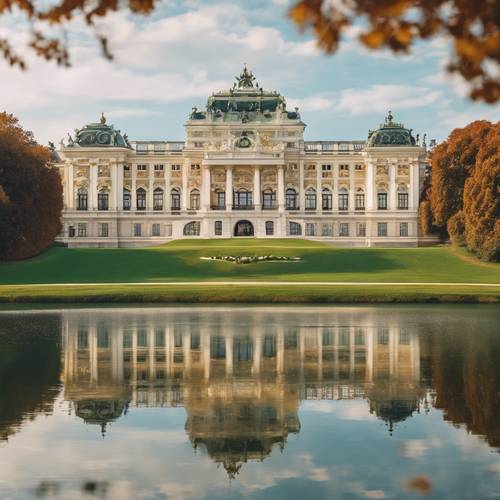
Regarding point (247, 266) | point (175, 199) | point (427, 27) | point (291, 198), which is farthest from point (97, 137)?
point (427, 27)

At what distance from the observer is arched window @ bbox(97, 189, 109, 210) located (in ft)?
338

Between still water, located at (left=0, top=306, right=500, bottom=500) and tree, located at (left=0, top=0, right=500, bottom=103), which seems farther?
still water, located at (left=0, top=306, right=500, bottom=500)

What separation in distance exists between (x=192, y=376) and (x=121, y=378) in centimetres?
144

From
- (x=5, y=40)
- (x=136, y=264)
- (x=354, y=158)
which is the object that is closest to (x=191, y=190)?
(x=354, y=158)

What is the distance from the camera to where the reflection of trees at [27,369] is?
1488cm

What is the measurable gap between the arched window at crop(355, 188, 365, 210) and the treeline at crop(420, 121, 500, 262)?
11.9 metres

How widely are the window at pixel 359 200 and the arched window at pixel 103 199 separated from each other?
28.6 metres

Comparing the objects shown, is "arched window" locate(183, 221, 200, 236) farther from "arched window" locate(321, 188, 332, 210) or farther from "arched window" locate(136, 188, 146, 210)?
"arched window" locate(321, 188, 332, 210)

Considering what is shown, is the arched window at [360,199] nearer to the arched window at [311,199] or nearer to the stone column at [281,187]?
the arched window at [311,199]

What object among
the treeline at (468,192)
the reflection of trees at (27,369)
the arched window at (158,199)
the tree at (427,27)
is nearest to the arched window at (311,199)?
the treeline at (468,192)

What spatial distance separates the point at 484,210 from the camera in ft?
223

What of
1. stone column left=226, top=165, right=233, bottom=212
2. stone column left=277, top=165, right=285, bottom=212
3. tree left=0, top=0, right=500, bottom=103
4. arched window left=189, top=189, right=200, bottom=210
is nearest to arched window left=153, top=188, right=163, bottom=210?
arched window left=189, top=189, right=200, bottom=210

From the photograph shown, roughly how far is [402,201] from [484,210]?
33971 millimetres

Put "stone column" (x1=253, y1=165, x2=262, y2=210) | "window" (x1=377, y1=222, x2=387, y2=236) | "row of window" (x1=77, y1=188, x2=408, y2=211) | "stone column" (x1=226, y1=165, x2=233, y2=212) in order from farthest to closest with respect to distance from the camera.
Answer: "row of window" (x1=77, y1=188, x2=408, y2=211) < "stone column" (x1=226, y1=165, x2=233, y2=212) < "stone column" (x1=253, y1=165, x2=262, y2=210) < "window" (x1=377, y1=222, x2=387, y2=236)
